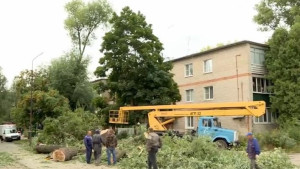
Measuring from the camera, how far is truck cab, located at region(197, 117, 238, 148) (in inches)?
839

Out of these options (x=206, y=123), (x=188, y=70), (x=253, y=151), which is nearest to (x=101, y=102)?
(x=188, y=70)

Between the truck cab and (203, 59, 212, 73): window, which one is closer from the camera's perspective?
the truck cab

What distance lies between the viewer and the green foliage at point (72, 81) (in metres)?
42.1

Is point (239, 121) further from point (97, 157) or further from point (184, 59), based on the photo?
point (97, 157)

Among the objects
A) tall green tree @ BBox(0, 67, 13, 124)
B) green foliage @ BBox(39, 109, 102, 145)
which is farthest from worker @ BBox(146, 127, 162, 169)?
tall green tree @ BBox(0, 67, 13, 124)

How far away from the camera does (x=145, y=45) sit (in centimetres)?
3148

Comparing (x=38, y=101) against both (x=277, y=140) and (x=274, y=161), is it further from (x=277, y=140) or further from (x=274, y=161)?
(x=274, y=161)

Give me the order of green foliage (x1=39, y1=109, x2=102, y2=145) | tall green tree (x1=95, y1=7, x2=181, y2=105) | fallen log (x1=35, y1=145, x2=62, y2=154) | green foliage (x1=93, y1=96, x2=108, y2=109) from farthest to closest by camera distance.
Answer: green foliage (x1=93, y1=96, x2=108, y2=109) → tall green tree (x1=95, y1=7, x2=181, y2=105) → green foliage (x1=39, y1=109, x2=102, y2=145) → fallen log (x1=35, y1=145, x2=62, y2=154)

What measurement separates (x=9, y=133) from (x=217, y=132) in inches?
1328

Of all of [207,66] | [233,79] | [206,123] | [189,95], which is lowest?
[206,123]

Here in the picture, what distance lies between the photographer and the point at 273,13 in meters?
40.9

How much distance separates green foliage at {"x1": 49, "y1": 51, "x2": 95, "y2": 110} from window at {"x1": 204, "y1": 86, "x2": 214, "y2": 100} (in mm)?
14612

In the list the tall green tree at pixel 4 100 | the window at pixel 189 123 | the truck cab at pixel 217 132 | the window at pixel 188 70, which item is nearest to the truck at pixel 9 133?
the tall green tree at pixel 4 100

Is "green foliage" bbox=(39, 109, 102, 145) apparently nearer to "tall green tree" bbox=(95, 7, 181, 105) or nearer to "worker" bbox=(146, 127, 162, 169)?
"tall green tree" bbox=(95, 7, 181, 105)
